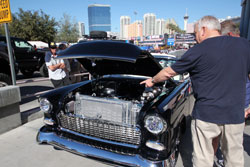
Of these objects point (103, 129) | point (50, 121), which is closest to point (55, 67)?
point (50, 121)

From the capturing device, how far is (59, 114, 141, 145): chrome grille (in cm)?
204

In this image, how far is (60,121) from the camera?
2480 mm

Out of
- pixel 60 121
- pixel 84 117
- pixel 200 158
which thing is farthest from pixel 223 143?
pixel 60 121

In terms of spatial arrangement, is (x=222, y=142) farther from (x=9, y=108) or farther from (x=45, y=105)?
(x=9, y=108)

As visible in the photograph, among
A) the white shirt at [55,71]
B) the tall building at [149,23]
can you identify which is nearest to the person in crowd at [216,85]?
the white shirt at [55,71]

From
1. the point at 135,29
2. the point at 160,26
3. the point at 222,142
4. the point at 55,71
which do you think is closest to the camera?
the point at 222,142

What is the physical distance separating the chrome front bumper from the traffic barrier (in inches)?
48.3

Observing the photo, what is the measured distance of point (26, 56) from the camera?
8789 mm

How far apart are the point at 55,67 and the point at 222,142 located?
12.2 feet

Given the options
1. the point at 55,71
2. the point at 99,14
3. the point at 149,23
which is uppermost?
the point at 99,14

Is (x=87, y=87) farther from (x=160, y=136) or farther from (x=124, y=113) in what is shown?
(x=160, y=136)

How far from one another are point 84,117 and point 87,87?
1005mm

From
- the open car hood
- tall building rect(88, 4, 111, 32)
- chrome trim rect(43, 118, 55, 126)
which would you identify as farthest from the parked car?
tall building rect(88, 4, 111, 32)

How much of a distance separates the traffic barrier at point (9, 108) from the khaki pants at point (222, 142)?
311cm
